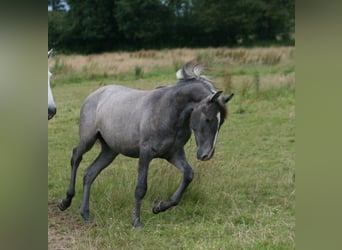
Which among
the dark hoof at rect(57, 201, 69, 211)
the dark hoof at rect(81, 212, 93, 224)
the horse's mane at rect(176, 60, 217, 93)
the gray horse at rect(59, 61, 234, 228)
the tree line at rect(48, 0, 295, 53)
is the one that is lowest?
the dark hoof at rect(81, 212, 93, 224)

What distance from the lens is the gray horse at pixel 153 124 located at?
1.93 meters

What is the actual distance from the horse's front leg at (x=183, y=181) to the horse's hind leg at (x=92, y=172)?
39 cm

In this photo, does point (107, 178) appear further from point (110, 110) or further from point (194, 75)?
point (194, 75)

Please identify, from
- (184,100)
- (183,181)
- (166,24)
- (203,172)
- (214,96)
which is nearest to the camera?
(214,96)

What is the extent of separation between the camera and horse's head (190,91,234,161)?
75.1 inches

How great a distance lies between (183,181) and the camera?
220cm

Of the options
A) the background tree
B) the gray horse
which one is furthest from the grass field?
the background tree

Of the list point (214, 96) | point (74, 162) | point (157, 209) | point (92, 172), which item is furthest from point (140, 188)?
point (214, 96)

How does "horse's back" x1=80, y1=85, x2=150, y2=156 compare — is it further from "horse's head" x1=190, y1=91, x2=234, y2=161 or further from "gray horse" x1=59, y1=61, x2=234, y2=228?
"horse's head" x1=190, y1=91, x2=234, y2=161

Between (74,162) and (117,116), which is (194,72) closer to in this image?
(117,116)

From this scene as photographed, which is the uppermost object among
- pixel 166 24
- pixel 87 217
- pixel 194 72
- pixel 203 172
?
pixel 166 24

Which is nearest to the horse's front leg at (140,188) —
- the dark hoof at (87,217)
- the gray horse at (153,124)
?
the gray horse at (153,124)

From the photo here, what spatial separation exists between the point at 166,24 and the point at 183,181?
123 centimetres
